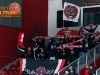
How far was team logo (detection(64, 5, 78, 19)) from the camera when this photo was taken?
2605cm

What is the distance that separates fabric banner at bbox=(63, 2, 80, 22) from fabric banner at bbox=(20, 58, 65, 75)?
4654 mm

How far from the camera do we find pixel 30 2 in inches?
1129

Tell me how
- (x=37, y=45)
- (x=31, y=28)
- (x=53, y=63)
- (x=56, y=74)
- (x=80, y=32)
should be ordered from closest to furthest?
(x=56, y=74), (x=53, y=63), (x=37, y=45), (x=80, y=32), (x=31, y=28)

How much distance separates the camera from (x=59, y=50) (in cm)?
2381

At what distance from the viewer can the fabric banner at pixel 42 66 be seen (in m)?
22.3

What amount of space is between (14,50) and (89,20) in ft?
20.8

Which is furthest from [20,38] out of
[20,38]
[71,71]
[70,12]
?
[71,71]

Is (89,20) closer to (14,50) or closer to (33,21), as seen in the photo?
(33,21)

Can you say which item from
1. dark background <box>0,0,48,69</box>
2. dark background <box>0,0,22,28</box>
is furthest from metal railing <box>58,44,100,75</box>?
dark background <box>0,0,22,28</box>

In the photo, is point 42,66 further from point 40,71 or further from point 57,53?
point 57,53

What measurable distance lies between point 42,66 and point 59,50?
5.90 ft

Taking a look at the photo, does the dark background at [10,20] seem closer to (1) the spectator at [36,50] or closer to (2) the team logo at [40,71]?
(1) the spectator at [36,50]

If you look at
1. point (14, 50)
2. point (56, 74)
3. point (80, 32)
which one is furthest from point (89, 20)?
point (56, 74)

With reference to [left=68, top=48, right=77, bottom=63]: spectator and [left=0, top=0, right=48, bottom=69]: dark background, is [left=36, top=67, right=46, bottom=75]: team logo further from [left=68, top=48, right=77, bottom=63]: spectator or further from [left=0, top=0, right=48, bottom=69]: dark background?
[left=0, top=0, right=48, bottom=69]: dark background
